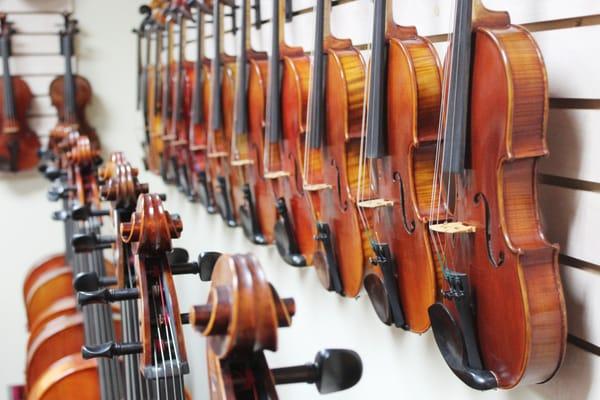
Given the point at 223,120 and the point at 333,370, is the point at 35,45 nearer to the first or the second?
the point at 223,120

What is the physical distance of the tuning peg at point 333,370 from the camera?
2.51 ft

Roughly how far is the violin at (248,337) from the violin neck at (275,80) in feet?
4.16

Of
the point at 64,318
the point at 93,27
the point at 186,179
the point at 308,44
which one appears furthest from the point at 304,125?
the point at 93,27

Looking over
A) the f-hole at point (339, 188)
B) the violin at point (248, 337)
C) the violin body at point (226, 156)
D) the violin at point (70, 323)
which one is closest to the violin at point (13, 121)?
the violin at point (70, 323)

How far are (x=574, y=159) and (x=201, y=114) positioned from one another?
1.91 meters

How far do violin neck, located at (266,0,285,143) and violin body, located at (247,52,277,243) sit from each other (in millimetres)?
130

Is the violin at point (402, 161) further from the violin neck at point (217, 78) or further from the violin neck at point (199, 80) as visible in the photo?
the violin neck at point (199, 80)

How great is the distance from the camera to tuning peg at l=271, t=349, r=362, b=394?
30.1 inches

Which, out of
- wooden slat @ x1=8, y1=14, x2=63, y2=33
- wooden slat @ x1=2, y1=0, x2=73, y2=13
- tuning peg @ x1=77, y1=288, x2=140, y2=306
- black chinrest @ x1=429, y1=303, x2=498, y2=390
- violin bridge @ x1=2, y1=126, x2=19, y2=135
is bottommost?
black chinrest @ x1=429, y1=303, x2=498, y2=390

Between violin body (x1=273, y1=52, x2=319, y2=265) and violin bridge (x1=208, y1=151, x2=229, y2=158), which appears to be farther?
violin bridge (x1=208, y1=151, x2=229, y2=158)

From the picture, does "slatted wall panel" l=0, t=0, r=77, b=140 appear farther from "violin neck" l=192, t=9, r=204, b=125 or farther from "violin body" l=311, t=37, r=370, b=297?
"violin body" l=311, t=37, r=370, b=297

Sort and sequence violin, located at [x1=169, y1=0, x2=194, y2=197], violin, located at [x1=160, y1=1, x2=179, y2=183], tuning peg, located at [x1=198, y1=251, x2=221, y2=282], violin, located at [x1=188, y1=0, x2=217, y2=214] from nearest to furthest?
tuning peg, located at [x1=198, y1=251, x2=221, y2=282] → violin, located at [x1=188, y1=0, x2=217, y2=214] → violin, located at [x1=169, y1=0, x2=194, y2=197] → violin, located at [x1=160, y1=1, x2=179, y2=183]

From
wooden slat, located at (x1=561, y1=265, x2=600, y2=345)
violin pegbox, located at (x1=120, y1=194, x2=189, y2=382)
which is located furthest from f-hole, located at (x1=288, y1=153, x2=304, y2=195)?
wooden slat, located at (x1=561, y1=265, x2=600, y2=345)

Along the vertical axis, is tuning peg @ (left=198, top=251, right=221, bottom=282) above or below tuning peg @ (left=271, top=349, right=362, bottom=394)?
above
